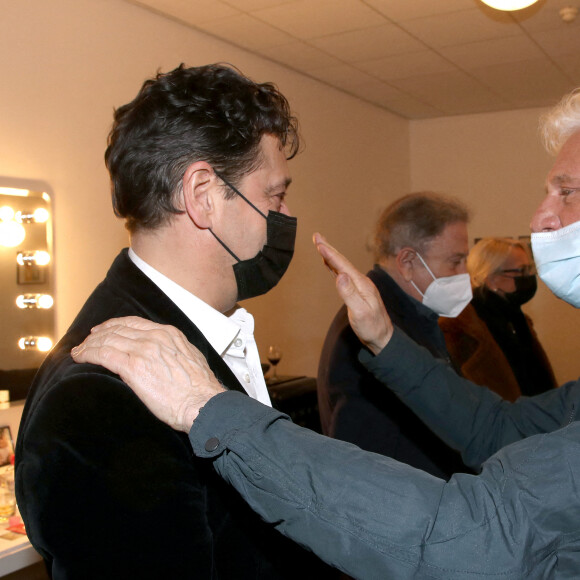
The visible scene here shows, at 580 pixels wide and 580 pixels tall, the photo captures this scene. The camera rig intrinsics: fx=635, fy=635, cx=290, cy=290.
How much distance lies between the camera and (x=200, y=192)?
1169 mm

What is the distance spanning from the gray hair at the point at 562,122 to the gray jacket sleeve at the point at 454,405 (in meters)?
0.62

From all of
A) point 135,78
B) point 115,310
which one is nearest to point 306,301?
point 135,78

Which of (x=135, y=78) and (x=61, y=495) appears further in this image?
(x=135, y=78)

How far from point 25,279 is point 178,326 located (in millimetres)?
1849

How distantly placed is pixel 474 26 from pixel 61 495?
3.58 m

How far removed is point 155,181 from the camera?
1.15 m

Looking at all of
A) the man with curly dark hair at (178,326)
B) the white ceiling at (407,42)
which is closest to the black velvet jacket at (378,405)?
the man with curly dark hair at (178,326)

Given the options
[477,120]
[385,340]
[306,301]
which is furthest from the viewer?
[477,120]

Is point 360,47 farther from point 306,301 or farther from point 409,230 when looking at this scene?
point 409,230

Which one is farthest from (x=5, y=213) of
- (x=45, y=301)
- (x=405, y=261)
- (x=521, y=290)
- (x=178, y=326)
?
(x=521, y=290)

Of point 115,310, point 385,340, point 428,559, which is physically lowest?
point 428,559

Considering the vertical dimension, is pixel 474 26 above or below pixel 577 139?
above

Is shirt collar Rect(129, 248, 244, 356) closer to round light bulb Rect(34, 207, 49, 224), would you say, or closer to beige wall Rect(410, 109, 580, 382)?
round light bulb Rect(34, 207, 49, 224)

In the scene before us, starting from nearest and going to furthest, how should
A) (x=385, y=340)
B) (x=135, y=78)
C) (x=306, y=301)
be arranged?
(x=385, y=340) → (x=135, y=78) → (x=306, y=301)
